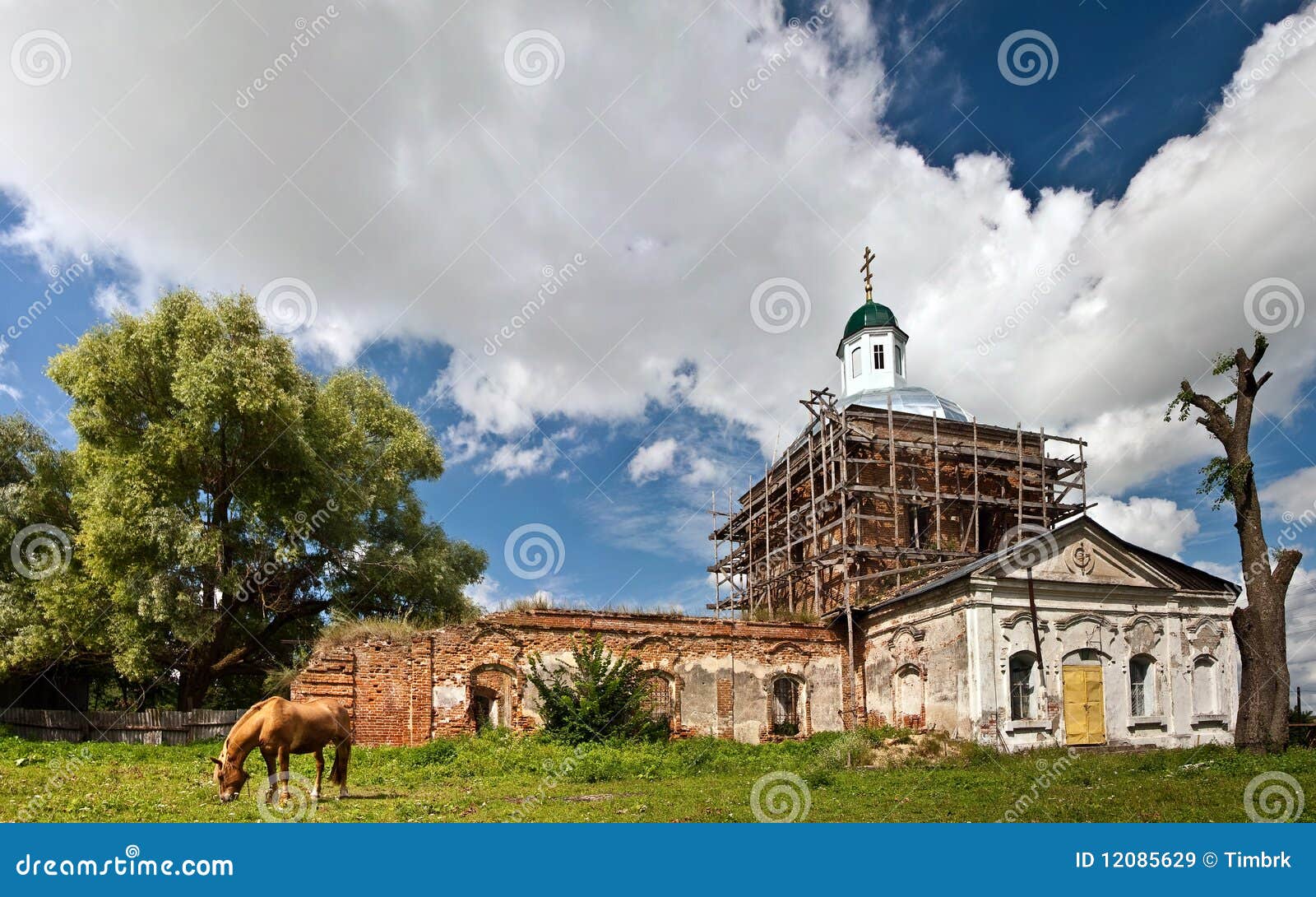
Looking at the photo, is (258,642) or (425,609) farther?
(425,609)

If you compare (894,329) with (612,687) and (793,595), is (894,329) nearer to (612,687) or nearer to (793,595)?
(793,595)

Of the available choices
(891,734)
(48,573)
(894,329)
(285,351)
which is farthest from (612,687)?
(894,329)

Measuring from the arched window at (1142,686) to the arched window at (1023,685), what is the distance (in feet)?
8.96

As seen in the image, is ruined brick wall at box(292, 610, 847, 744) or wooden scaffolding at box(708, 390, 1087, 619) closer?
ruined brick wall at box(292, 610, 847, 744)

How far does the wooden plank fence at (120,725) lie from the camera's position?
19094 mm

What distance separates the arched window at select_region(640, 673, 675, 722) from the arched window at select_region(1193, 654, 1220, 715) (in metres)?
12.0

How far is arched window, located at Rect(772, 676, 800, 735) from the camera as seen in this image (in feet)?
69.4

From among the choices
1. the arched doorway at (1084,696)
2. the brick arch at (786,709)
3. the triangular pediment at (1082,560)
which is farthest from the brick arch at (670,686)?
the arched doorway at (1084,696)

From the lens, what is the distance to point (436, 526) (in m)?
26.2

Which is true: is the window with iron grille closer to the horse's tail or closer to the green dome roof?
the horse's tail

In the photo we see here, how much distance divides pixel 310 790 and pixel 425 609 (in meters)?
14.3

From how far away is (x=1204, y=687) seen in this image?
20.1 m

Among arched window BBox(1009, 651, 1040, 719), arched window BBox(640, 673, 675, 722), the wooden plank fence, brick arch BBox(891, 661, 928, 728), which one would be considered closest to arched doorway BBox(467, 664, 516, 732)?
arched window BBox(640, 673, 675, 722)

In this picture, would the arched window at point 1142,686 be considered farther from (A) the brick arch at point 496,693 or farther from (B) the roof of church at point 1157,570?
(A) the brick arch at point 496,693
